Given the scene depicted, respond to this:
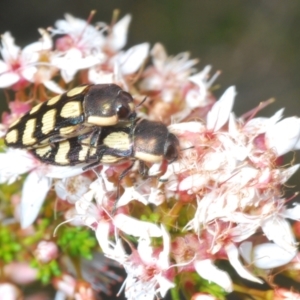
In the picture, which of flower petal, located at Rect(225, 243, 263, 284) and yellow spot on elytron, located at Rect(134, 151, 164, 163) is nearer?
flower petal, located at Rect(225, 243, 263, 284)

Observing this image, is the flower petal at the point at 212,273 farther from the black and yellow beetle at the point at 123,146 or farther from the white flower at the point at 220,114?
the white flower at the point at 220,114

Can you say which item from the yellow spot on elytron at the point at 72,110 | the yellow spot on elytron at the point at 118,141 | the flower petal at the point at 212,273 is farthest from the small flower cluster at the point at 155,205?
the yellow spot on elytron at the point at 72,110

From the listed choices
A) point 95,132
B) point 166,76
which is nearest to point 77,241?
point 95,132

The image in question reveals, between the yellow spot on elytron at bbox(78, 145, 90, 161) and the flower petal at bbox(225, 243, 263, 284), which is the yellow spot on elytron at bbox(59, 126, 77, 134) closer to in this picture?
the yellow spot on elytron at bbox(78, 145, 90, 161)

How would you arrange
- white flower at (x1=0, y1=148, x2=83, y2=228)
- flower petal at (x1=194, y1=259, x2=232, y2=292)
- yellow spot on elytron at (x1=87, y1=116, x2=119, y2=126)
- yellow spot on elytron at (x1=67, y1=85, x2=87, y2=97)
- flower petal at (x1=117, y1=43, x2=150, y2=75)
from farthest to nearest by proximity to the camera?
1. flower petal at (x1=117, y1=43, x2=150, y2=75)
2. white flower at (x1=0, y1=148, x2=83, y2=228)
3. yellow spot on elytron at (x1=67, y1=85, x2=87, y2=97)
4. yellow spot on elytron at (x1=87, y1=116, x2=119, y2=126)
5. flower petal at (x1=194, y1=259, x2=232, y2=292)

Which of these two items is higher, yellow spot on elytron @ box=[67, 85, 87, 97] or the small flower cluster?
yellow spot on elytron @ box=[67, 85, 87, 97]

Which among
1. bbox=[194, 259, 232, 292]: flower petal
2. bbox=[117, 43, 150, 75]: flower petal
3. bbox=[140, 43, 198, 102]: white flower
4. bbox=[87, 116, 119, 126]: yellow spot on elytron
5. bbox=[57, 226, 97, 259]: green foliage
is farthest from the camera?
bbox=[140, 43, 198, 102]: white flower

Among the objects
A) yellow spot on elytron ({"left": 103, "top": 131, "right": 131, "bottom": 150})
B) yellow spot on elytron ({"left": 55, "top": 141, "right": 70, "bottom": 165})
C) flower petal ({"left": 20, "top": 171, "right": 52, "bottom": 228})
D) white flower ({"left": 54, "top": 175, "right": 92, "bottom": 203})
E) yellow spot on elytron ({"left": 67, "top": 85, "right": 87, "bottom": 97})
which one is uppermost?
yellow spot on elytron ({"left": 67, "top": 85, "right": 87, "bottom": 97})

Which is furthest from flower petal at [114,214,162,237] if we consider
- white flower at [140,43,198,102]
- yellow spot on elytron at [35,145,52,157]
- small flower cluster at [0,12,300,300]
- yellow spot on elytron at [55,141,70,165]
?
white flower at [140,43,198,102]
